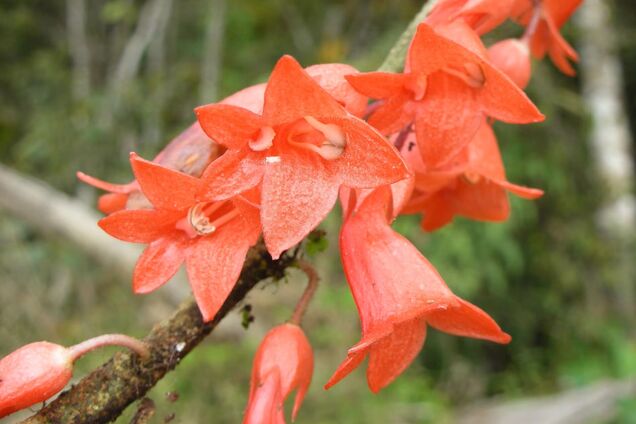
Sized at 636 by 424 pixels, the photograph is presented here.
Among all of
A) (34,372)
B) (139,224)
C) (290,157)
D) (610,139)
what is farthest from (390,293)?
(610,139)

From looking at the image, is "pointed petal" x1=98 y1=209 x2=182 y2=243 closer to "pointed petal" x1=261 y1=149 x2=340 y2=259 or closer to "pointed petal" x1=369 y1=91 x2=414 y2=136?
"pointed petal" x1=261 y1=149 x2=340 y2=259

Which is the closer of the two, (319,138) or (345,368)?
(345,368)

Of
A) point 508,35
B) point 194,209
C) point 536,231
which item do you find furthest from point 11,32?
point 194,209

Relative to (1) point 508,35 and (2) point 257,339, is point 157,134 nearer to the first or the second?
(2) point 257,339

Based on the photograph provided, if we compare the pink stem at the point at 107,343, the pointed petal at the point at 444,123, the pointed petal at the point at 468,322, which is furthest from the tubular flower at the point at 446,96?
the pink stem at the point at 107,343

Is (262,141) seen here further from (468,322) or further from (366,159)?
(468,322)

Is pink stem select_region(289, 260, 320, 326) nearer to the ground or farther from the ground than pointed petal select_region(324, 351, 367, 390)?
nearer to the ground

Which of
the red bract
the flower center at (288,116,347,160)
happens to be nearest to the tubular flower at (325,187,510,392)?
the flower center at (288,116,347,160)
